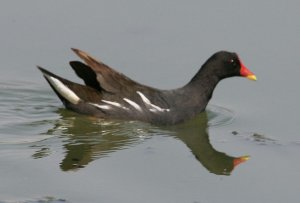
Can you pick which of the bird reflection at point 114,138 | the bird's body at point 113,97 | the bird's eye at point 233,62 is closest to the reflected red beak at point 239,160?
the bird reflection at point 114,138

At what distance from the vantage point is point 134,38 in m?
12.0

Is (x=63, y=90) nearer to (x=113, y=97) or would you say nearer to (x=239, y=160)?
(x=113, y=97)

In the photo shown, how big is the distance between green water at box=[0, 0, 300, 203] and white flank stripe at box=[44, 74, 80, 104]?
24cm

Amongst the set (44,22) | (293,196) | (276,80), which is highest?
(44,22)

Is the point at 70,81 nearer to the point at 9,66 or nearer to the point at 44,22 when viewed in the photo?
the point at 9,66

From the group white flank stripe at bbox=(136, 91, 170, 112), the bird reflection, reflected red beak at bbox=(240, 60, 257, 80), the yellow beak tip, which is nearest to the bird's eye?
reflected red beak at bbox=(240, 60, 257, 80)

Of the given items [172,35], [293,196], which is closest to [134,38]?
[172,35]

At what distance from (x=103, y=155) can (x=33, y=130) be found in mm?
1172

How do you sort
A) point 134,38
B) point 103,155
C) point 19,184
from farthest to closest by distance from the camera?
point 134,38 < point 103,155 < point 19,184

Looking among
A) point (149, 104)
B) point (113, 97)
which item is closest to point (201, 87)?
point (149, 104)

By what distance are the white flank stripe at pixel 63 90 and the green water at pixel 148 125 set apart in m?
0.24

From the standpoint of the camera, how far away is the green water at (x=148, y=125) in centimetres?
820

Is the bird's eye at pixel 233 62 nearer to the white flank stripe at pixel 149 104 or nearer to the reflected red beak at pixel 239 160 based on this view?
the white flank stripe at pixel 149 104

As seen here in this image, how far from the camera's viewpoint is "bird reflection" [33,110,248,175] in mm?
9039
